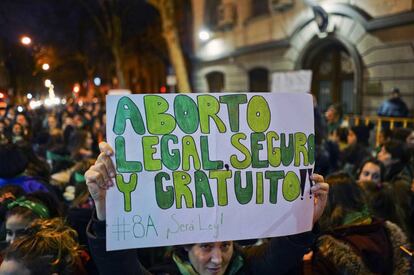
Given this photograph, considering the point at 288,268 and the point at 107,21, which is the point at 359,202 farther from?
the point at 107,21

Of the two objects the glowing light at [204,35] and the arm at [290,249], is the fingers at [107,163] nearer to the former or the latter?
the arm at [290,249]

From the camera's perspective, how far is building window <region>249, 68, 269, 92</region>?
1547 cm

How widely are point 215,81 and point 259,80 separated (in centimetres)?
397

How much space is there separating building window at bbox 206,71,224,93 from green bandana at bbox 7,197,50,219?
15.9 meters

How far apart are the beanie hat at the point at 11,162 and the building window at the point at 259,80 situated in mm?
12430

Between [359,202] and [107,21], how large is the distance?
2099 centimetres

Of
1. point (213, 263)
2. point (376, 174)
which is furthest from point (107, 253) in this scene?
point (376, 174)

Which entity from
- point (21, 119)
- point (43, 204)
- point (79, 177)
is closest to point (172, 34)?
point (21, 119)

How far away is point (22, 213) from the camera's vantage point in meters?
2.53

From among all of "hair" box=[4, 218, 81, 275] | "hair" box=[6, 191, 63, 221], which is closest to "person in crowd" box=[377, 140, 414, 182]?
"hair" box=[6, 191, 63, 221]

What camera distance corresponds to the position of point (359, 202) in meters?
2.48

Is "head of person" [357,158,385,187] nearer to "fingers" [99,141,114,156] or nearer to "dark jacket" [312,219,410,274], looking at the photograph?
"dark jacket" [312,219,410,274]

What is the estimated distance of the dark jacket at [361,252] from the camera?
2.11m

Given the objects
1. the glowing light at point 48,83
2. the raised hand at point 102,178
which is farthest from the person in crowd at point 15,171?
the glowing light at point 48,83
